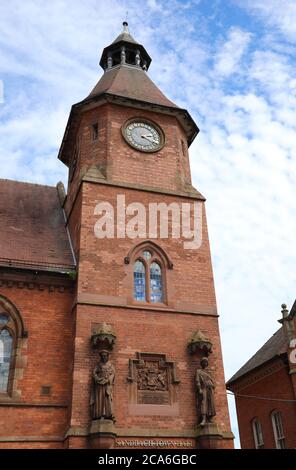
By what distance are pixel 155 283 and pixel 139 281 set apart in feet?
1.86

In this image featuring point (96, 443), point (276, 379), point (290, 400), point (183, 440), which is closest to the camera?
point (96, 443)

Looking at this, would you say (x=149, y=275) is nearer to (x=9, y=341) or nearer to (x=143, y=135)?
(x=9, y=341)

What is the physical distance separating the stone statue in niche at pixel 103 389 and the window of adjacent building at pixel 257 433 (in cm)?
1342

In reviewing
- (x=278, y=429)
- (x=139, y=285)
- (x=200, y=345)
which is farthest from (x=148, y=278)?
(x=278, y=429)

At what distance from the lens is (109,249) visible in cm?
1642

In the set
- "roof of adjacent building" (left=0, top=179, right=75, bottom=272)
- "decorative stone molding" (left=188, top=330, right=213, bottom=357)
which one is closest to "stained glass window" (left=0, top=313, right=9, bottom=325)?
"roof of adjacent building" (left=0, top=179, right=75, bottom=272)

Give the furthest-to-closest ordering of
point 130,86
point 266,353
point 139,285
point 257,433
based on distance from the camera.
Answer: point 266,353 → point 257,433 → point 130,86 → point 139,285

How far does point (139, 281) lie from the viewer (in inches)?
649

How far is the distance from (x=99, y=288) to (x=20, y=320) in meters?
2.64

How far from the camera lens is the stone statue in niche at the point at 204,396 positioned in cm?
1404

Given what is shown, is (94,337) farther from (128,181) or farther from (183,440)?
(128,181)
